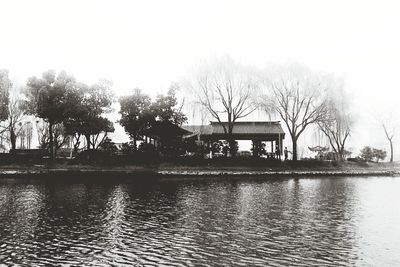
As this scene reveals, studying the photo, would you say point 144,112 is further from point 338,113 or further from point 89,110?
point 338,113

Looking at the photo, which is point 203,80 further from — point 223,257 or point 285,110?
point 223,257

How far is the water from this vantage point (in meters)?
9.98

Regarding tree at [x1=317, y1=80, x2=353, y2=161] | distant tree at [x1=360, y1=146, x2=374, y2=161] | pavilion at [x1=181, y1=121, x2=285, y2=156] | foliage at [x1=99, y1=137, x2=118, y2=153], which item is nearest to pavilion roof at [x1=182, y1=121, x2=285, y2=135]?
pavilion at [x1=181, y1=121, x2=285, y2=156]

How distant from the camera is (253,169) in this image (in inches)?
1494

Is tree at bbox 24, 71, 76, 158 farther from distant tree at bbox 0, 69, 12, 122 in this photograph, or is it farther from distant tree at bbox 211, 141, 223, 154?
distant tree at bbox 211, 141, 223, 154

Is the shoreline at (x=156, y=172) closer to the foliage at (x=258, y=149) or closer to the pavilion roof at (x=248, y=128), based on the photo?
the foliage at (x=258, y=149)

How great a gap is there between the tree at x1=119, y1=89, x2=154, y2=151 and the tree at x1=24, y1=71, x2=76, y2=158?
5.15 metres

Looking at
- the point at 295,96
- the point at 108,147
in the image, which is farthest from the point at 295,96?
the point at 108,147

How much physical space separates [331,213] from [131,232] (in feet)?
27.2

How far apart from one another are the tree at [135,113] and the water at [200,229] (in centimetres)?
1676

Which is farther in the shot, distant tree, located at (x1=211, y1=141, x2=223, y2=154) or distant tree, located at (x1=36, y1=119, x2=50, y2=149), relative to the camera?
distant tree, located at (x1=36, y1=119, x2=50, y2=149)

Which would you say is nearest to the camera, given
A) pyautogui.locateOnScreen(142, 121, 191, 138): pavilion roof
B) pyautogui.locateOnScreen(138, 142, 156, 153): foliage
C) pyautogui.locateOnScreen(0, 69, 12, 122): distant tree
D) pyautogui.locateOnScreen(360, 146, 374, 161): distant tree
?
pyautogui.locateOnScreen(0, 69, 12, 122): distant tree

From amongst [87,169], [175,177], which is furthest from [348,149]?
[87,169]

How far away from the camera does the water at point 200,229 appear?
9.98 m
